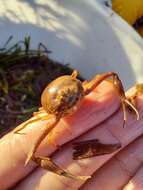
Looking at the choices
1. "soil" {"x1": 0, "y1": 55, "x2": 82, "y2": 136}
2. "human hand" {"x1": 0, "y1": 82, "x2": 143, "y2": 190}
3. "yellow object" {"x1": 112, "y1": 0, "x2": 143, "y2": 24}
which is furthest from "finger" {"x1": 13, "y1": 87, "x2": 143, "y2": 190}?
"yellow object" {"x1": 112, "y1": 0, "x2": 143, "y2": 24}

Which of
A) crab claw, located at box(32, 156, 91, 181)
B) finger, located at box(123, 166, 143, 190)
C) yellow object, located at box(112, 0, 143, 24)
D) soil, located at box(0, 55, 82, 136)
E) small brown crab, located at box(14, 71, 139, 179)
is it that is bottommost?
soil, located at box(0, 55, 82, 136)

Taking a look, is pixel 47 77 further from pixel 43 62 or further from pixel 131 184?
pixel 131 184

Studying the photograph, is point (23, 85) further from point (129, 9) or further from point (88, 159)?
point (88, 159)

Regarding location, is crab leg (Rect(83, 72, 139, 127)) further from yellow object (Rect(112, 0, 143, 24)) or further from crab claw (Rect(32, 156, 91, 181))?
yellow object (Rect(112, 0, 143, 24))

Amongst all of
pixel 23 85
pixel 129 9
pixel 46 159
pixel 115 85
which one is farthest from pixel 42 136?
pixel 129 9

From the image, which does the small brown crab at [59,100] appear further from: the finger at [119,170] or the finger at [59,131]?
the finger at [119,170]
